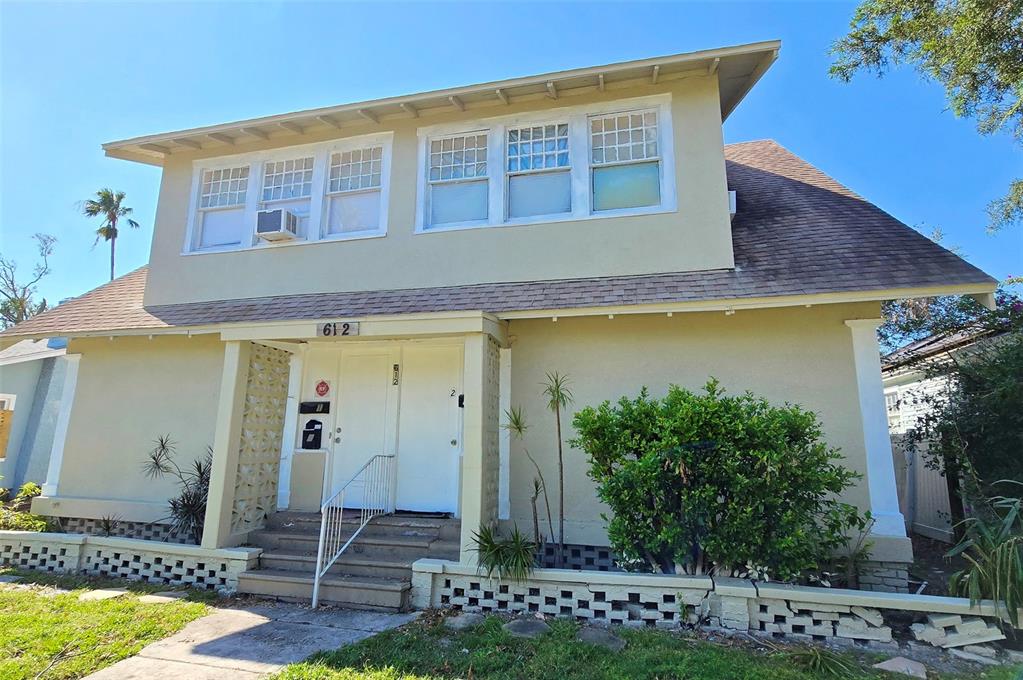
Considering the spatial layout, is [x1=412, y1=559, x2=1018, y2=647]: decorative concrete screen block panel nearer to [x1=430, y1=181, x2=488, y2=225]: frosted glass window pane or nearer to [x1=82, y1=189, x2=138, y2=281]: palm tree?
[x1=430, y1=181, x2=488, y2=225]: frosted glass window pane

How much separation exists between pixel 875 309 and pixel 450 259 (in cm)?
542

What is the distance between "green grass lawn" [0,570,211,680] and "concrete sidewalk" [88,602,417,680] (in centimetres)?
20

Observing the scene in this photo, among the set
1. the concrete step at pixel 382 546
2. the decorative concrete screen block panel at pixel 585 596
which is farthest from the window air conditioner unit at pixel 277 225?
the decorative concrete screen block panel at pixel 585 596

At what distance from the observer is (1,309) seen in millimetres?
27234

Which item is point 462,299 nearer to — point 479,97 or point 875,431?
point 479,97


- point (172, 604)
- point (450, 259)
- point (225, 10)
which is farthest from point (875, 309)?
point (225, 10)

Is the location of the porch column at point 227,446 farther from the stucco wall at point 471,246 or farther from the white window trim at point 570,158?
the white window trim at point 570,158

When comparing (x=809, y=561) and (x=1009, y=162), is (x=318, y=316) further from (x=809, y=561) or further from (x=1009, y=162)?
(x=1009, y=162)

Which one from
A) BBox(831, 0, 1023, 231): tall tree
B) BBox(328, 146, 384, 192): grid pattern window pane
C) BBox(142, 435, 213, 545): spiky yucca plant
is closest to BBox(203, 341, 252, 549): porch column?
BBox(142, 435, 213, 545): spiky yucca plant

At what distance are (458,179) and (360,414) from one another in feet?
12.5

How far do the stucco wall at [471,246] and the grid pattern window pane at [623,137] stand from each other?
0.94ft

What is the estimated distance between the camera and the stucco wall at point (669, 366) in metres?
6.21

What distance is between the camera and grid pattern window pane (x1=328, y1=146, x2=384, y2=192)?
8148mm

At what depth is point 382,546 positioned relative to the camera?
6.38m
